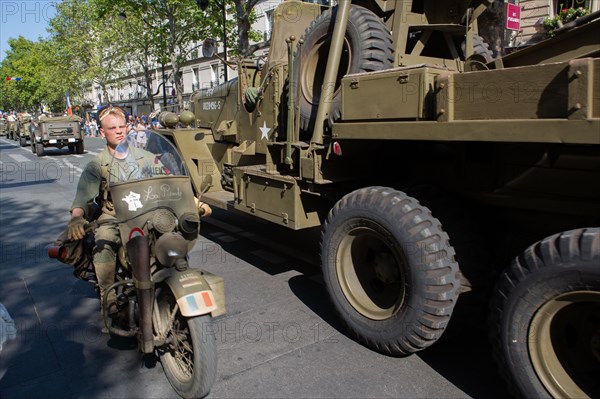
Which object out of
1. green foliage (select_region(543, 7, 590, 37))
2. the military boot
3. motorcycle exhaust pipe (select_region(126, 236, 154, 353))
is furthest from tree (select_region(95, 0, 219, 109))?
motorcycle exhaust pipe (select_region(126, 236, 154, 353))

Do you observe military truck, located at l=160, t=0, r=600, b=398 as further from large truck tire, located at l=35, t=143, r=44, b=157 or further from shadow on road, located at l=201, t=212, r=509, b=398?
large truck tire, located at l=35, t=143, r=44, b=157

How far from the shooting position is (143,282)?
3.18 m

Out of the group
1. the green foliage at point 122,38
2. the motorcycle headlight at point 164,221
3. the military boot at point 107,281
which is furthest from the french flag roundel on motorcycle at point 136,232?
the green foliage at point 122,38

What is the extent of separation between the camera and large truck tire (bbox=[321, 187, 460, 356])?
3.36 meters

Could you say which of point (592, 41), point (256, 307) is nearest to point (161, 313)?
point (256, 307)

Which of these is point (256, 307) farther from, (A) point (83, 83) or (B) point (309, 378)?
(A) point (83, 83)

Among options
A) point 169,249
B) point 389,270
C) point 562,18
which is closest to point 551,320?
point 389,270

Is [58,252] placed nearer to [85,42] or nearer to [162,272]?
[162,272]

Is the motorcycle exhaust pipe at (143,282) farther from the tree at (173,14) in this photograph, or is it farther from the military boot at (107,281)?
the tree at (173,14)

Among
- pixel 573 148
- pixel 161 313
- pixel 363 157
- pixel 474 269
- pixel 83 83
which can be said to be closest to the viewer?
pixel 573 148

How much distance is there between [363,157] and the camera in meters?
4.58

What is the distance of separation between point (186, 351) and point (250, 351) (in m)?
0.75

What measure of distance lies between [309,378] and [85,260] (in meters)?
1.96

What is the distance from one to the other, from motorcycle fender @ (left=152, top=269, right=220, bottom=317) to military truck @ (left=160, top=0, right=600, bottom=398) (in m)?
1.28
